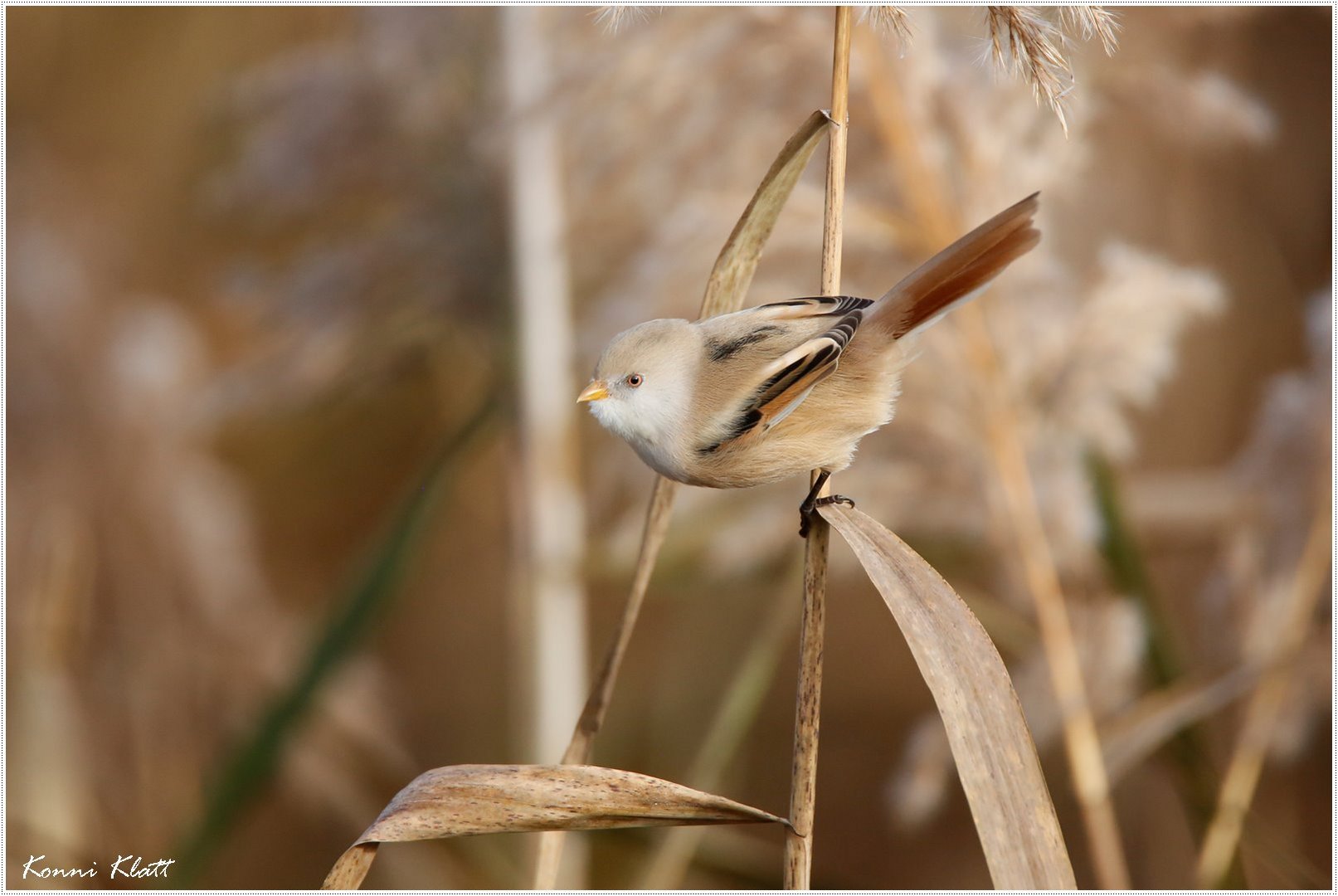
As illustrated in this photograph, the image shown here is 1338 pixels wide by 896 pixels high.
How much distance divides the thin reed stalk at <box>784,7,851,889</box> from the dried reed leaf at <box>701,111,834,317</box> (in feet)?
0.09

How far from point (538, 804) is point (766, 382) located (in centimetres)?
49

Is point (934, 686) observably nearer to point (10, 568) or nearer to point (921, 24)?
point (921, 24)

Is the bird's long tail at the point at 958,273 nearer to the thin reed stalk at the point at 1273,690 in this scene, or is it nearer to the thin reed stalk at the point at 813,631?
the thin reed stalk at the point at 813,631

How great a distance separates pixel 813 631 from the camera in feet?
2.84

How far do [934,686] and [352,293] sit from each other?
177 centimetres

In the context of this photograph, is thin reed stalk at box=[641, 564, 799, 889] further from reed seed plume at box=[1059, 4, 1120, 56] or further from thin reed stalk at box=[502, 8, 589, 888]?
reed seed plume at box=[1059, 4, 1120, 56]

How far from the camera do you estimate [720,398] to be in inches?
42.1

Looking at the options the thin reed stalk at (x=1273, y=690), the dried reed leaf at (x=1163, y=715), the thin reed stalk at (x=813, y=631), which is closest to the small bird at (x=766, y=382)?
the thin reed stalk at (x=813, y=631)

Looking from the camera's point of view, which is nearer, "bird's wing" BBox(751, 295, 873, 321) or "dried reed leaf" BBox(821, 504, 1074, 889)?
"dried reed leaf" BBox(821, 504, 1074, 889)

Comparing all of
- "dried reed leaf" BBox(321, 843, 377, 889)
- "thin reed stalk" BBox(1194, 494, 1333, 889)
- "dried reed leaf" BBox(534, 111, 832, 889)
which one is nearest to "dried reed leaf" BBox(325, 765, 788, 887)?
"dried reed leaf" BBox(321, 843, 377, 889)

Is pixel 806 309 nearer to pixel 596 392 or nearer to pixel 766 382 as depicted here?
pixel 766 382

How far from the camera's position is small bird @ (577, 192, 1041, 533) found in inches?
41.1

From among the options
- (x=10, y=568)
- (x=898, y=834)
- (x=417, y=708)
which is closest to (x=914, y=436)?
(x=898, y=834)

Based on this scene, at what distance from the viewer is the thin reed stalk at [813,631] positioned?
0.85 meters
